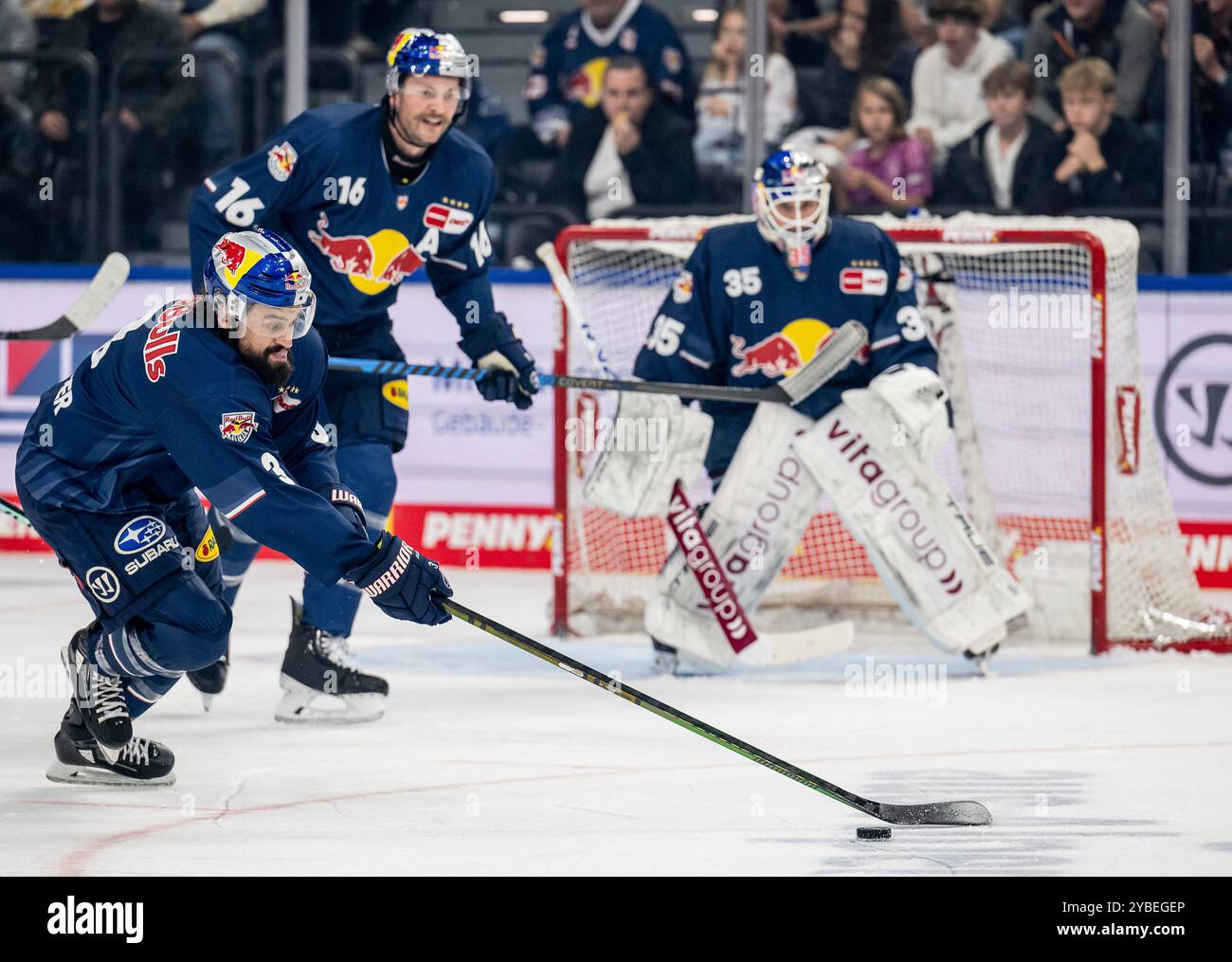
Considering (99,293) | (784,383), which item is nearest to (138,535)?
(99,293)

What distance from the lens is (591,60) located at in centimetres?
718

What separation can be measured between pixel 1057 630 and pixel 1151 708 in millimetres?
943

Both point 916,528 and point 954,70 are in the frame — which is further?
point 954,70

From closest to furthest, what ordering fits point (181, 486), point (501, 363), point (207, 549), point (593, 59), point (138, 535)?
point (138, 535) → point (181, 486) → point (207, 549) → point (501, 363) → point (593, 59)

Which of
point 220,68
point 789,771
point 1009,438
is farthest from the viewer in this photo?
point 220,68

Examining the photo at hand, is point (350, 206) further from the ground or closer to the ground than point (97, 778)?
further from the ground

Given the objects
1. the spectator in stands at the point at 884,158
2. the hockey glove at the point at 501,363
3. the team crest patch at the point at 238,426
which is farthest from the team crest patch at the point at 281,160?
the spectator in stands at the point at 884,158

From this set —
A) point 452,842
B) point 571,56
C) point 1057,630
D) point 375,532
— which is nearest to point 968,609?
point 1057,630

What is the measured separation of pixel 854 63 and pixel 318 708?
330cm

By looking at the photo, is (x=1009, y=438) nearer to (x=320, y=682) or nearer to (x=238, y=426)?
(x=320, y=682)

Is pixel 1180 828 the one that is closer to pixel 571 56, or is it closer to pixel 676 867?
pixel 676 867

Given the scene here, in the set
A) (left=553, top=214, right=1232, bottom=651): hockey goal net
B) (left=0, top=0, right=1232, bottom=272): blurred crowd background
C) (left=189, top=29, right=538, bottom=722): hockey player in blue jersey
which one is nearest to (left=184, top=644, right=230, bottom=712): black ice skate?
(left=189, top=29, right=538, bottom=722): hockey player in blue jersey

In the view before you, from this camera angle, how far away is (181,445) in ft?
11.2

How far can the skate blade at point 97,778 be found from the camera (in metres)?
3.79
